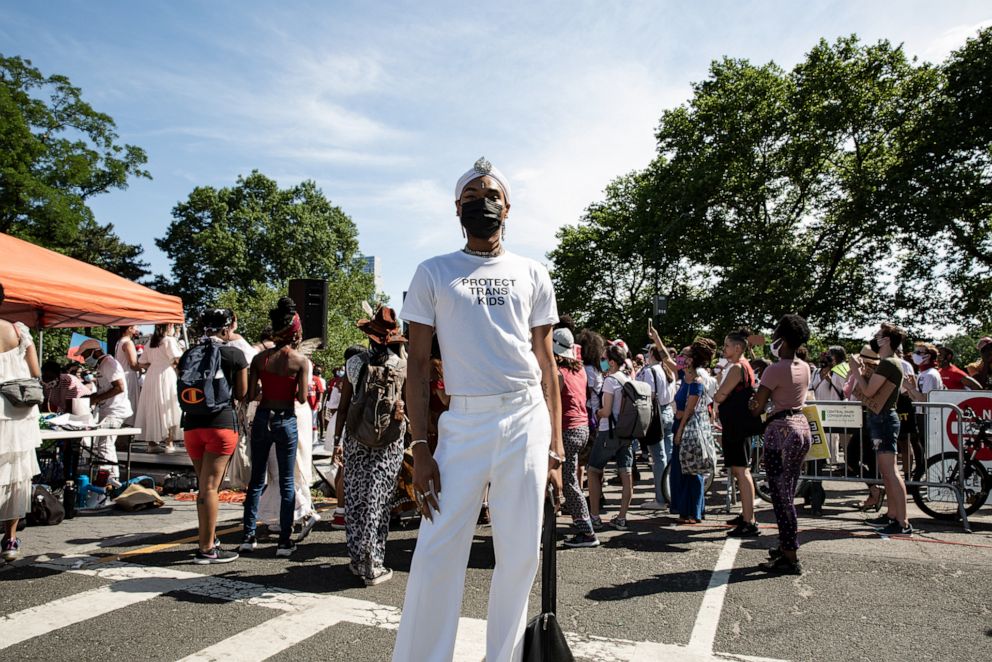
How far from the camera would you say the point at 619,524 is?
7199mm

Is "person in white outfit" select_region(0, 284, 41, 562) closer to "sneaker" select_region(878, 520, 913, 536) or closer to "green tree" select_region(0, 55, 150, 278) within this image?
"sneaker" select_region(878, 520, 913, 536)

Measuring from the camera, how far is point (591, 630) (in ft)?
13.3

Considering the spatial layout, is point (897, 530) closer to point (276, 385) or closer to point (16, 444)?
point (276, 385)

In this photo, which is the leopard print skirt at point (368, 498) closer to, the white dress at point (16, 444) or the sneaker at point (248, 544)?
the sneaker at point (248, 544)

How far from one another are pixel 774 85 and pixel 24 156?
31.7 meters

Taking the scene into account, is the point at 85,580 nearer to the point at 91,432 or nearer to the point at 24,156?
the point at 91,432

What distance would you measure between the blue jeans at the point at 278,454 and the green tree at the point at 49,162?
31.1 metres

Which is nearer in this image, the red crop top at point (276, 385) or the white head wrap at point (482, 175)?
the white head wrap at point (482, 175)

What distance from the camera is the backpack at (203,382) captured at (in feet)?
18.1

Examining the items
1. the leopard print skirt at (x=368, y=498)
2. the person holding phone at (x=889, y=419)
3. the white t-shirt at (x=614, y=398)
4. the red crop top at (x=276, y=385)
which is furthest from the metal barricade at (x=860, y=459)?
the red crop top at (x=276, y=385)

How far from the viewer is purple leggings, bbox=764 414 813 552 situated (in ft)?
17.6

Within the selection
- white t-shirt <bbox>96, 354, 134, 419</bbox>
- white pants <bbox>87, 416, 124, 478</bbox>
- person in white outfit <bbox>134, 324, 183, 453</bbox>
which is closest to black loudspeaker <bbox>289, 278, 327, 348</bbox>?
person in white outfit <bbox>134, 324, 183, 453</bbox>

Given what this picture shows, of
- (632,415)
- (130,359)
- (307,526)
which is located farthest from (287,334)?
(130,359)

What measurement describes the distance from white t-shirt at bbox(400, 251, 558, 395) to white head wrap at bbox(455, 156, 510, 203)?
32 cm
